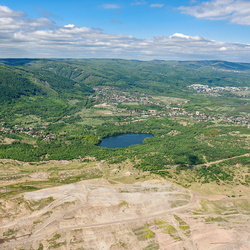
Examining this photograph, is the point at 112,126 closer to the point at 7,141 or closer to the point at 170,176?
the point at 7,141

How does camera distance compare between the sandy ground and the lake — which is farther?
the lake

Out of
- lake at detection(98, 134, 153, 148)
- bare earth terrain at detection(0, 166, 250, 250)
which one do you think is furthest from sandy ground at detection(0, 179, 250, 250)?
lake at detection(98, 134, 153, 148)

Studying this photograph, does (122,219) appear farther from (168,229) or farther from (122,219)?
(168,229)

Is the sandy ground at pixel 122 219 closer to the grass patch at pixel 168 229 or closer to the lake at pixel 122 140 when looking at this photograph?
the grass patch at pixel 168 229

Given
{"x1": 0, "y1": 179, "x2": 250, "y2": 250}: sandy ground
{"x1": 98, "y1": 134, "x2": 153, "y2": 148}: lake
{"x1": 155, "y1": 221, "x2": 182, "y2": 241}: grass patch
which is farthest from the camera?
{"x1": 98, "y1": 134, "x2": 153, "y2": 148}: lake

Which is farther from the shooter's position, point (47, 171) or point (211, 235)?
point (47, 171)

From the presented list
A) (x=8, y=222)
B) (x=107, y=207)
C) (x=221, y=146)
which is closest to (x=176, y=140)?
(x=221, y=146)

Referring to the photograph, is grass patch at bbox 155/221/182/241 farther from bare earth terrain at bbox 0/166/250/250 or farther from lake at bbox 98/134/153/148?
lake at bbox 98/134/153/148
